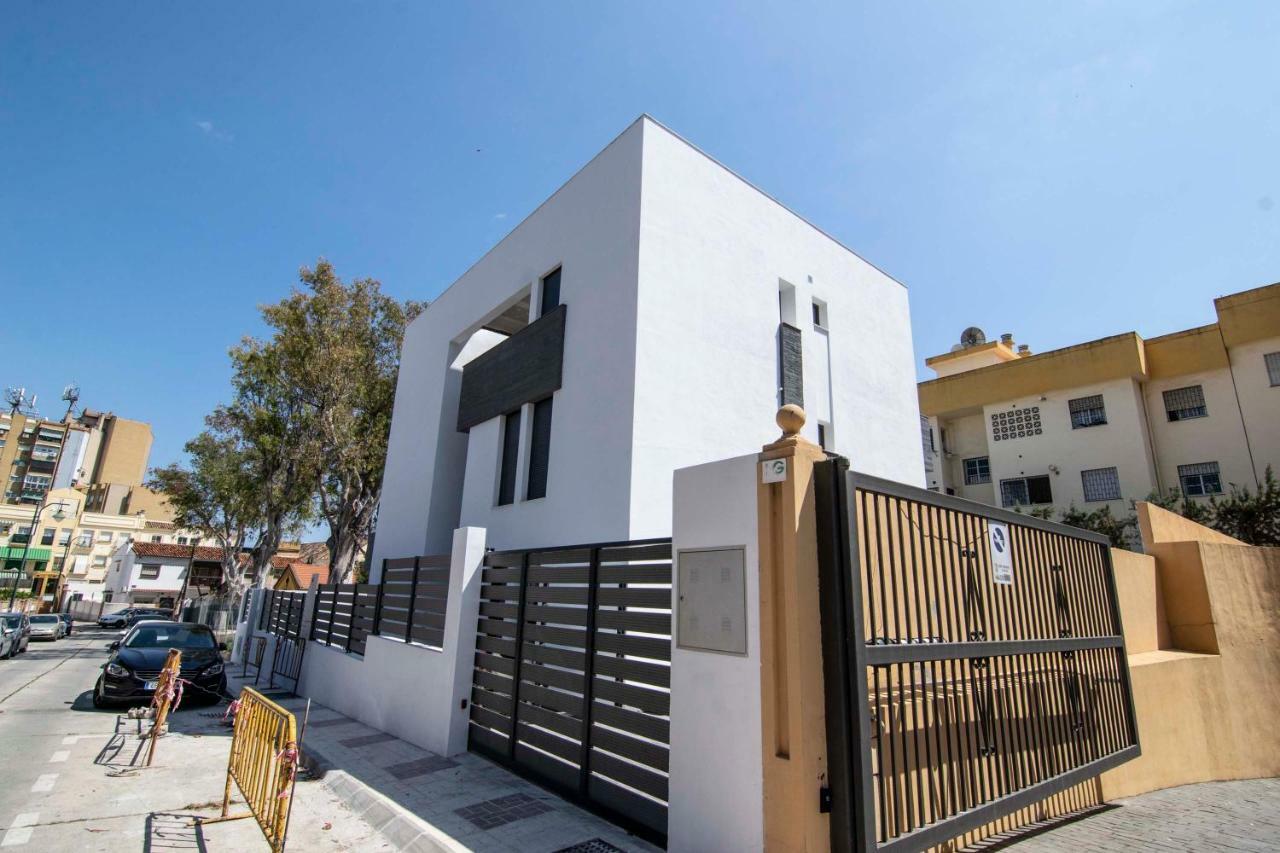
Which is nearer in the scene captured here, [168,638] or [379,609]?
[379,609]

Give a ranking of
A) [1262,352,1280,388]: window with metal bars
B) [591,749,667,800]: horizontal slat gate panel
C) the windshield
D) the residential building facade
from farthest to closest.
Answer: the residential building facade → [1262,352,1280,388]: window with metal bars → the windshield → [591,749,667,800]: horizontal slat gate panel

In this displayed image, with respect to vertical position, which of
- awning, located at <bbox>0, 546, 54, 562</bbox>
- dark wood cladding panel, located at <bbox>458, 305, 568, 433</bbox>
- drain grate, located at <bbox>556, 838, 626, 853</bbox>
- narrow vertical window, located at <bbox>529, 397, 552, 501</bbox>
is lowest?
drain grate, located at <bbox>556, 838, 626, 853</bbox>

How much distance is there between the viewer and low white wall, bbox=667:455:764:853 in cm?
356

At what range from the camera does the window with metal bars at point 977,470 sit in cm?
2708

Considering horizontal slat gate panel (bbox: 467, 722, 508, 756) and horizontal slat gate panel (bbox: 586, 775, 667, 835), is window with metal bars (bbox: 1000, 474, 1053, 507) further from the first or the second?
horizontal slat gate panel (bbox: 586, 775, 667, 835)

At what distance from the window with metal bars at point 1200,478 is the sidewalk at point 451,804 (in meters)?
26.7

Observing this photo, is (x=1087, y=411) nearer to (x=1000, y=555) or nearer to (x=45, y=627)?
(x=1000, y=555)

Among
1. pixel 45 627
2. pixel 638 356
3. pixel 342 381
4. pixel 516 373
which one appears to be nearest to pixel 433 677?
pixel 638 356

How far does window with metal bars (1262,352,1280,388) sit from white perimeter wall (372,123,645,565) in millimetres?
24814

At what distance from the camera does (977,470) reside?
27.5 meters

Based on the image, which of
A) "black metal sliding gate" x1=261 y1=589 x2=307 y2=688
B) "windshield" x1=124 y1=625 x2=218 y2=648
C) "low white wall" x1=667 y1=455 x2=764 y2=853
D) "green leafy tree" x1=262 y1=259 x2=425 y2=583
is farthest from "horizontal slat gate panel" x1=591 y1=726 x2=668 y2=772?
"green leafy tree" x1=262 y1=259 x2=425 y2=583

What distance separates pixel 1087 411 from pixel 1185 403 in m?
3.07

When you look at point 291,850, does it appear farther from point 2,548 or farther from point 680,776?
point 2,548

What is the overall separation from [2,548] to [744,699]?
71.0m
